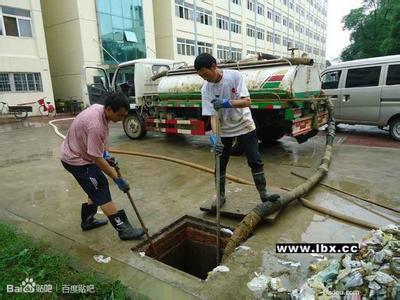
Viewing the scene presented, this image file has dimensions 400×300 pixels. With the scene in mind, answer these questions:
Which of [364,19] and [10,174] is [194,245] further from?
[364,19]

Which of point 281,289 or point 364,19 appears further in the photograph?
point 364,19

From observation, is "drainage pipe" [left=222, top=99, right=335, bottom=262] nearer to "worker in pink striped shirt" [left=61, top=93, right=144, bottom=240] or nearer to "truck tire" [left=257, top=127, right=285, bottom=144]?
"worker in pink striped shirt" [left=61, top=93, right=144, bottom=240]

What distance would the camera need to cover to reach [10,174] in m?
5.93

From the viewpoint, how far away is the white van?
750 centimetres

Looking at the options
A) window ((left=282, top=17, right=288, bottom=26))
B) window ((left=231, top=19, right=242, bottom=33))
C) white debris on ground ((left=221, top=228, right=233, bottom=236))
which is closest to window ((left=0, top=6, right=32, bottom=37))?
white debris on ground ((left=221, top=228, right=233, bottom=236))

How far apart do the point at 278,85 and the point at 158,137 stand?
460 centimetres

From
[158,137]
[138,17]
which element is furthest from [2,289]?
[138,17]

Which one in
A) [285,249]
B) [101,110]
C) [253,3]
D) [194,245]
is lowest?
[194,245]

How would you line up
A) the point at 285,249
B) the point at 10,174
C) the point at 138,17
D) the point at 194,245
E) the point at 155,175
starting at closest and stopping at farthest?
the point at 285,249, the point at 194,245, the point at 155,175, the point at 10,174, the point at 138,17

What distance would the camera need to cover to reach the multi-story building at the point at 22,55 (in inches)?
655

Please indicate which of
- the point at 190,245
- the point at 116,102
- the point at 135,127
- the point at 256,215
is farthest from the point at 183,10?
the point at 256,215

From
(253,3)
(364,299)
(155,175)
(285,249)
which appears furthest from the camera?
(253,3)

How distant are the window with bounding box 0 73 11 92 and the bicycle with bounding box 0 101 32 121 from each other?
2.61 feet

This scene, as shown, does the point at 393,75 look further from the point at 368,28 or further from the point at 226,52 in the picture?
the point at 226,52
